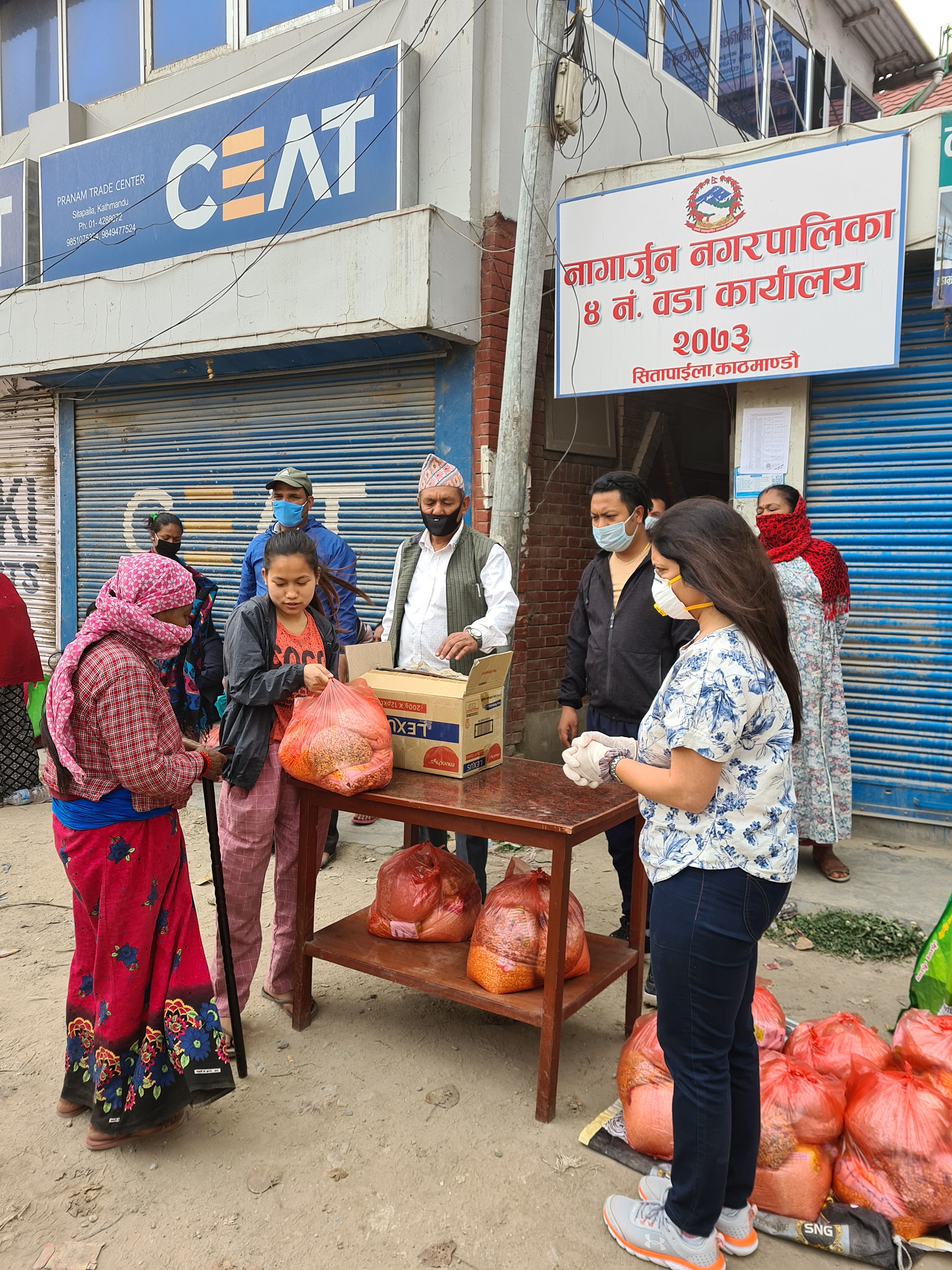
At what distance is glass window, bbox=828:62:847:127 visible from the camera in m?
9.91

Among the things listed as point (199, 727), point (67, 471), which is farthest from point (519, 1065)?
point (67, 471)

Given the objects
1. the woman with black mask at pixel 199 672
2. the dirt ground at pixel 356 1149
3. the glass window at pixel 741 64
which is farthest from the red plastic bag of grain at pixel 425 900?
the glass window at pixel 741 64

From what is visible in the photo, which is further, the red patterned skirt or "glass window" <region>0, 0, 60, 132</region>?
"glass window" <region>0, 0, 60, 132</region>

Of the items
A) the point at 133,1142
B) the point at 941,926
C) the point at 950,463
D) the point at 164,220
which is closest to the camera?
the point at 133,1142

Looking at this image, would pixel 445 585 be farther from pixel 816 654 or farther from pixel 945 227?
pixel 945 227

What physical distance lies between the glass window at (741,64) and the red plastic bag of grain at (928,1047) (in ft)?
26.9

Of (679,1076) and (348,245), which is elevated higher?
(348,245)

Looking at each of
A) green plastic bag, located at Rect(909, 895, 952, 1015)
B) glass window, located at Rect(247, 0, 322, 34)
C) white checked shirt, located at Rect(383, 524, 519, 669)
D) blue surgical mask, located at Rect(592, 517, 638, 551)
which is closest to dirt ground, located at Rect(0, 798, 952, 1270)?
green plastic bag, located at Rect(909, 895, 952, 1015)

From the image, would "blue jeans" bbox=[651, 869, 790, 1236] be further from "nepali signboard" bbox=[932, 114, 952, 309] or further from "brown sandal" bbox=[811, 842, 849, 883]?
"nepali signboard" bbox=[932, 114, 952, 309]

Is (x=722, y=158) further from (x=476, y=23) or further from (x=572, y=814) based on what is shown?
(x=572, y=814)

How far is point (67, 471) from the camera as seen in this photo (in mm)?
9000

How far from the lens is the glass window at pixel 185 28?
746 cm

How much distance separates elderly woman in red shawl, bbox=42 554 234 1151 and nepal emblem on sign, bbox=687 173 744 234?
4097 mm

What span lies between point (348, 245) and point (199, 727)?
338 cm
